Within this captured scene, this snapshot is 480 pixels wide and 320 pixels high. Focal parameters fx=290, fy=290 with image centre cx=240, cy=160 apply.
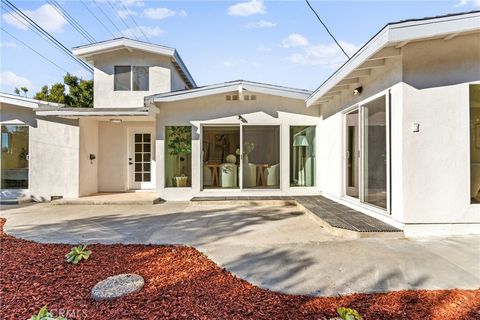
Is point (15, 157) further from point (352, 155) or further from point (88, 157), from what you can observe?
point (352, 155)

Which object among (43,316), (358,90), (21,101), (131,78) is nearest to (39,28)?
(21,101)

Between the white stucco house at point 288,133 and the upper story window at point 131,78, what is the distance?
40mm

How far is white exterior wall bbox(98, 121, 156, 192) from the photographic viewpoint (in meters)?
10.6

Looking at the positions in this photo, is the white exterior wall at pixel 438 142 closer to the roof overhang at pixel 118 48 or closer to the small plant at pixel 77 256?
the small plant at pixel 77 256

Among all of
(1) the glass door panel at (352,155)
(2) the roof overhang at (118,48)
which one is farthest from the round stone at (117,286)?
(2) the roof overhang at (118,48)

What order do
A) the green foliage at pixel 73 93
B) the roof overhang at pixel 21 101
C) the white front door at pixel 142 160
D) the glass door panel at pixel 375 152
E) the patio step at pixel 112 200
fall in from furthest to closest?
the green foliage at pixel 73 93 → the white front door at pixel 142 160 → the roof overhang at pixel 21 101 → the patio step at pixel 112 200 → the glass door panel at pixel 375 152

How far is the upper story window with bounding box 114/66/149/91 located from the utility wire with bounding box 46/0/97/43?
13.0 ft

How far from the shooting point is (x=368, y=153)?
608 cm

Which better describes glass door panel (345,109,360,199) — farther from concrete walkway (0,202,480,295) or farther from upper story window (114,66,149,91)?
upper story window (114,66,149,91)

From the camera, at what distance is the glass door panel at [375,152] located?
18.1 ft

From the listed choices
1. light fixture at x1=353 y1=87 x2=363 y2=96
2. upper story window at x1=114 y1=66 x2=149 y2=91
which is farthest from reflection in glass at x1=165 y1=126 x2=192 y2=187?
light fixture at x1=353 y1=87 x2=363 y2=96

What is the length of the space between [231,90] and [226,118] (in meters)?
0.98

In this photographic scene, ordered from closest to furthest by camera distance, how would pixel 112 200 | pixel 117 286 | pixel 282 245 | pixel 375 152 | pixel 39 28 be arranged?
pixel 117 286 → pixel 282 245 → pixel 375 152 → pixel 112 200 → pixel 39 28

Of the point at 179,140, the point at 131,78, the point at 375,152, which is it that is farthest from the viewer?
the point at 131,78
